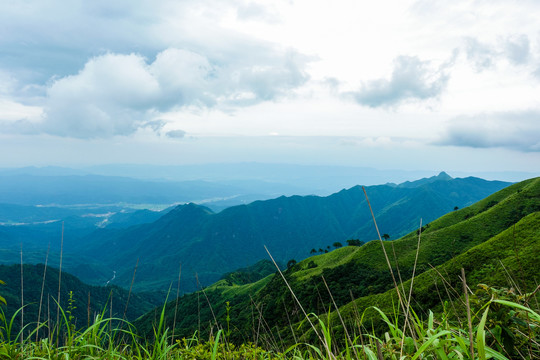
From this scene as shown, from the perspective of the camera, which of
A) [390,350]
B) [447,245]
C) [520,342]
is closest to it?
[520,342]

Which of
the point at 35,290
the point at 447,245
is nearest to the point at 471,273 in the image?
the point at 447,245

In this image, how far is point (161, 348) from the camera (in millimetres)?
4465

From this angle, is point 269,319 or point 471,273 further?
point 269,319

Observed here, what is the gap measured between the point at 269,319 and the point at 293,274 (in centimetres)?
2648

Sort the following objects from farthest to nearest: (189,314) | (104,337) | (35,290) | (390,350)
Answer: (35,290) < (189,314) < (104,337) < (390,350)

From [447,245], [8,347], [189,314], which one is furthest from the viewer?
[189,314]

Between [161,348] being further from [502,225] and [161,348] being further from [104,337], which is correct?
[502,225]

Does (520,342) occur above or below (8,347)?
above

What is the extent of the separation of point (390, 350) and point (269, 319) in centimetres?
8571

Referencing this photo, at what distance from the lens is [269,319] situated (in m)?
80.8

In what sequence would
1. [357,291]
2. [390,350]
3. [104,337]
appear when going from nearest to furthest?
[390,350] → [104,337] → [357,291]

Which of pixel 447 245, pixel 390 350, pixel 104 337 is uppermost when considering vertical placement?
pixel 390 350

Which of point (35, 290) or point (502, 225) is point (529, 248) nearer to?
point (502, 225)

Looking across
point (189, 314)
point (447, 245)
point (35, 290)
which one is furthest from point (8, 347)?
point (35, 290)
